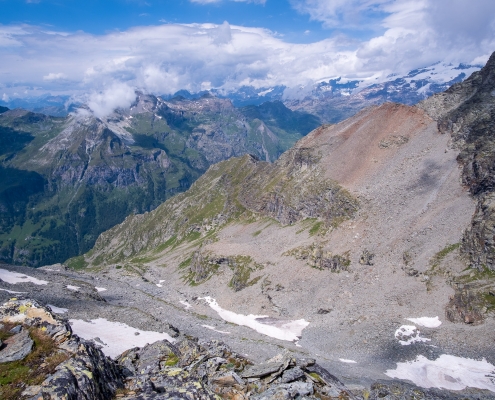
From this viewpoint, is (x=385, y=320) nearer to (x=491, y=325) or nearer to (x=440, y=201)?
(x=491, y=325)

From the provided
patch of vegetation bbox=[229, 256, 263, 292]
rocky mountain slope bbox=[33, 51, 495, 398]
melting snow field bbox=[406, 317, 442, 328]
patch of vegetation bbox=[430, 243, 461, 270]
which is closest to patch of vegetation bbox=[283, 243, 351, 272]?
rocky mountain slope bbox=[33, 51, 495, 398]

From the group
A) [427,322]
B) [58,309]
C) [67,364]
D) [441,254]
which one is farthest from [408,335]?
[67,364]

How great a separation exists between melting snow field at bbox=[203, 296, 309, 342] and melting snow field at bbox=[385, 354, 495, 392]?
84.7ft

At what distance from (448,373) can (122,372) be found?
52321 millimetres

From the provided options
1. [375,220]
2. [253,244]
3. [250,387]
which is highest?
[250,387]

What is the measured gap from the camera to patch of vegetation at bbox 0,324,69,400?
21.0 meters

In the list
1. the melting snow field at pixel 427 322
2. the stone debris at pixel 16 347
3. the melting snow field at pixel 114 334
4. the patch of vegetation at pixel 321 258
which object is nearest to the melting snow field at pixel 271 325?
the patch of vegetation at pixel 321 258

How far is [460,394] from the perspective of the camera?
4950 centimetres

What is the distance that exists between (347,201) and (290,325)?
50144 millimetres

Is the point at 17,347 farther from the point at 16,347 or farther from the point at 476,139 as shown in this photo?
the point at 476,139

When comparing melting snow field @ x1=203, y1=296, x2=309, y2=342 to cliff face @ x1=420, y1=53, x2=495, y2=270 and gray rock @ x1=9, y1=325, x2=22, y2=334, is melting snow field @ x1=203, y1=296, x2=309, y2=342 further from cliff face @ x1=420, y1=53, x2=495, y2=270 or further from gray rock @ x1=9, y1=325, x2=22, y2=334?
gray rock @ x1=9, y1=325, x2=22, y2=334

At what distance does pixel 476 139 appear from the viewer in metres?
113

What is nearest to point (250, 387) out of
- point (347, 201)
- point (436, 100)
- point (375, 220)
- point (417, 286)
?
point (417, 286)

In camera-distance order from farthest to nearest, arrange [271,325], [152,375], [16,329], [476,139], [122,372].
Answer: [476,139]
[271,325]
[16,329]
[122,372]
[152,375]
